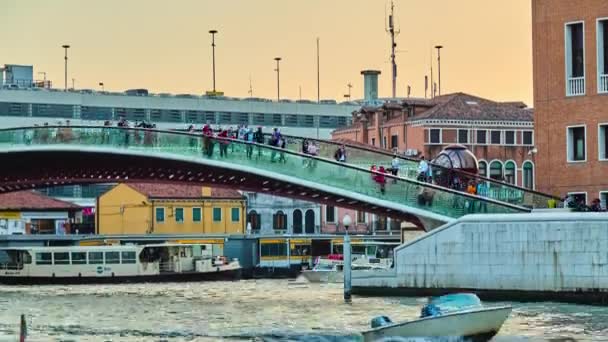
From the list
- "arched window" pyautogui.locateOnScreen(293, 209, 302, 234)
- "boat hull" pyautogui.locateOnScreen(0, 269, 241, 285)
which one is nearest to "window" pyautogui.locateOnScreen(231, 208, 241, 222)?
"arched window" pyautogui.locateOnScreen(293, 209, 302, 234)

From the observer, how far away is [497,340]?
3259 cm

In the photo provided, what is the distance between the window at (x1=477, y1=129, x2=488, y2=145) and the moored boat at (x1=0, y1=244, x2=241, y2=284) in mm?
16837

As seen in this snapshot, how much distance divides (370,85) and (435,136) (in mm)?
19148

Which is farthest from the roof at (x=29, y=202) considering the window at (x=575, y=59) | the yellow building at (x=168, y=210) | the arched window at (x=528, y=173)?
the window at (x=575, y=59)

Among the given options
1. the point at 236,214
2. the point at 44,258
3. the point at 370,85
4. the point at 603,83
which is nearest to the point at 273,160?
the point at 603,83

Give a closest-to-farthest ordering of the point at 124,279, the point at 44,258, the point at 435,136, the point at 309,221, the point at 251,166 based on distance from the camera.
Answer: the point at 251,166, the point at 44,258, the point at 124,279, the point at 435,136, the point at 309,221

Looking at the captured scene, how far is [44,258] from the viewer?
69812mm

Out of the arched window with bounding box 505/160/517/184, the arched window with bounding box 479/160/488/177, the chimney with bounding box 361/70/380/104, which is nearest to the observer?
the arched window with bounding box 479/160/488/177

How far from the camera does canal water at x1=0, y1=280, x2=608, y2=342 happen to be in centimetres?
3428

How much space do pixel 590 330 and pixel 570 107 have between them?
525 inches

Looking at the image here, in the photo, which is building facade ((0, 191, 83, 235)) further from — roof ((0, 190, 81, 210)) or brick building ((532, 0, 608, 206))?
brick building ((532, 0, 608, 206))

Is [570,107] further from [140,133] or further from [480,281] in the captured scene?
[140,133]

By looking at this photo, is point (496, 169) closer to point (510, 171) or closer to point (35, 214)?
point (510, 171)

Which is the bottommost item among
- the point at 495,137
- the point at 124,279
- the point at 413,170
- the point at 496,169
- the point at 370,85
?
the point at 124,279
